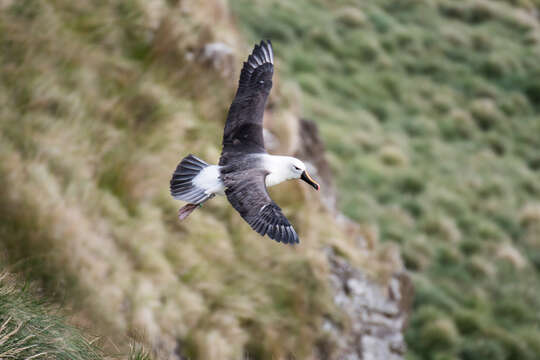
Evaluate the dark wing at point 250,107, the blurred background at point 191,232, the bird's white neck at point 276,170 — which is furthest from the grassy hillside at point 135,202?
the bird's white neck at point 276,170

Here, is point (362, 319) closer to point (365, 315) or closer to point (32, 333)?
point (365, 315)

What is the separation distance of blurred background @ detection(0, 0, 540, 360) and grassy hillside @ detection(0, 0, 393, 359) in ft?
0.05

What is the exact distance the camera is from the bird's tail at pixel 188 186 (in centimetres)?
411

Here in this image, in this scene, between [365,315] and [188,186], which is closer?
[188,186]

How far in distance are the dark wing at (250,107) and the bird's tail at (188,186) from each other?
0.36 m

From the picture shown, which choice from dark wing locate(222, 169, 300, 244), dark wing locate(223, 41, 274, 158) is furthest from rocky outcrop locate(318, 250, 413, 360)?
dark wing locate(222, 169, 300, 244)

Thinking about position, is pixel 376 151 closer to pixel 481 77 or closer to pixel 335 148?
pixel 335 148

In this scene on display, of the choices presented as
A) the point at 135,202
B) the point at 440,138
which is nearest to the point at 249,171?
the point at 135,202

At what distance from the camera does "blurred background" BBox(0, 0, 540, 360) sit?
15.2ft

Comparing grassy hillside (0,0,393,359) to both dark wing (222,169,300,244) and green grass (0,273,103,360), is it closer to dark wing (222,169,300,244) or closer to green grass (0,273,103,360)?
green grass (0,273,103,360)

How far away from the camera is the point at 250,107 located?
4773mm

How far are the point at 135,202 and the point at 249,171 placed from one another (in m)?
1.91

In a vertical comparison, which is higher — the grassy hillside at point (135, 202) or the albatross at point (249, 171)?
the albatross at point (249, 171)

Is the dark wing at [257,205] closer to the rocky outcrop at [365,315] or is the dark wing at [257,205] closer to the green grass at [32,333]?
the green grass at [32,333]
